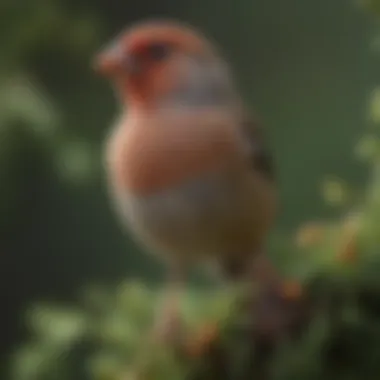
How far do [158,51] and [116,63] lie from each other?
0.03 meters

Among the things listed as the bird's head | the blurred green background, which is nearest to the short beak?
the bird's head

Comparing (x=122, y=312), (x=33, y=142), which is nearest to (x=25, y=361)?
(x=122, y=312)

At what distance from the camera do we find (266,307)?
25.6 inches

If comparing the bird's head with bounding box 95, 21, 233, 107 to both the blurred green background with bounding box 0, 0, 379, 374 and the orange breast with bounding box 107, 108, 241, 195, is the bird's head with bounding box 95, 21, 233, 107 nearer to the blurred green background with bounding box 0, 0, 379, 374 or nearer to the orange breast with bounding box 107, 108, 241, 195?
the orange breast with bounding box 107, 108, 241, 195

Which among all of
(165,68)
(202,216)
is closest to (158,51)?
(165,68)

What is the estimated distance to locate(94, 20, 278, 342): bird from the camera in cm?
72

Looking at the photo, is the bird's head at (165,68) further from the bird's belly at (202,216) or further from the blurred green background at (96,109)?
the blurred green background at (96,109)

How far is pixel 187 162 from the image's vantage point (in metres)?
0.73

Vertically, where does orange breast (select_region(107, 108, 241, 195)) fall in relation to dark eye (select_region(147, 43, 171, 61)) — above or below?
below

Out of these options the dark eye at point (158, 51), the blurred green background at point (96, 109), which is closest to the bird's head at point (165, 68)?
the dark eye at point (158, 51)

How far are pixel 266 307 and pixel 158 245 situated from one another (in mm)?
107

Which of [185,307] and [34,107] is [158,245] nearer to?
[185,307]

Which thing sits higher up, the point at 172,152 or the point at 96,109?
the point at 96,109

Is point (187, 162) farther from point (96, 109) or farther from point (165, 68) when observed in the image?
point (96, 109)
